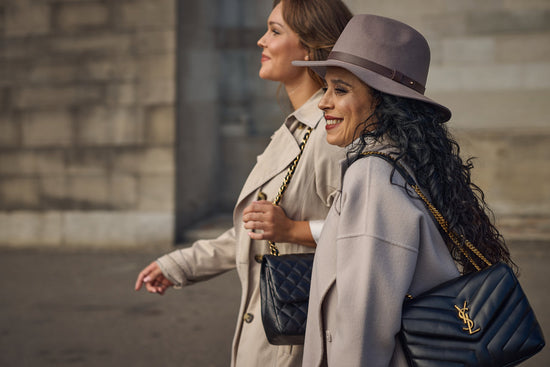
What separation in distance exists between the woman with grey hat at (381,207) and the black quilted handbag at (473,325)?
53 millimetres

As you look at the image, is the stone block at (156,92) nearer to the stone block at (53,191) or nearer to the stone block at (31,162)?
the stone block at (31,162)

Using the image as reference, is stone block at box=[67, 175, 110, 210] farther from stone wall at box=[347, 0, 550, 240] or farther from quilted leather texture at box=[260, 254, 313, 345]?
quilted leather texture at box=[260, 254, 313, 345]

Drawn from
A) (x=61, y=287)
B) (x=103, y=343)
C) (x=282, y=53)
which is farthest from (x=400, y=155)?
(x=61, y=287)

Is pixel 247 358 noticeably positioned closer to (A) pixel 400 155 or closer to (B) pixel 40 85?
(A) pixel 400 155

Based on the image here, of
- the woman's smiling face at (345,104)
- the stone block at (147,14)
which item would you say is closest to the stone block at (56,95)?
the stone block at (147,14)

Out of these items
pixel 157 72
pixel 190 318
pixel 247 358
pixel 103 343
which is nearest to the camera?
pixel 247 358

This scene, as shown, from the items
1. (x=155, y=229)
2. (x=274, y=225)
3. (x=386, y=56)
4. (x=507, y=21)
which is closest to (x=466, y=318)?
(x=386, y=56)

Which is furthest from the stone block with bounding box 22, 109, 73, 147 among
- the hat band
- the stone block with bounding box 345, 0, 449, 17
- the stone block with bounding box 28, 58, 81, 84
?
the hat band

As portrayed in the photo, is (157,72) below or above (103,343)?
above

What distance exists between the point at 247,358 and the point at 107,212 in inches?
212

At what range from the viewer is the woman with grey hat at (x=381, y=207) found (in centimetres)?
133

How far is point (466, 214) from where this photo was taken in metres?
1.50

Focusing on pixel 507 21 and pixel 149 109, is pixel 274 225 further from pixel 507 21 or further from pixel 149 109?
pixel 507 21

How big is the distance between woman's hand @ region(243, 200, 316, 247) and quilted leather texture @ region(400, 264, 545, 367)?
739 millimetres
